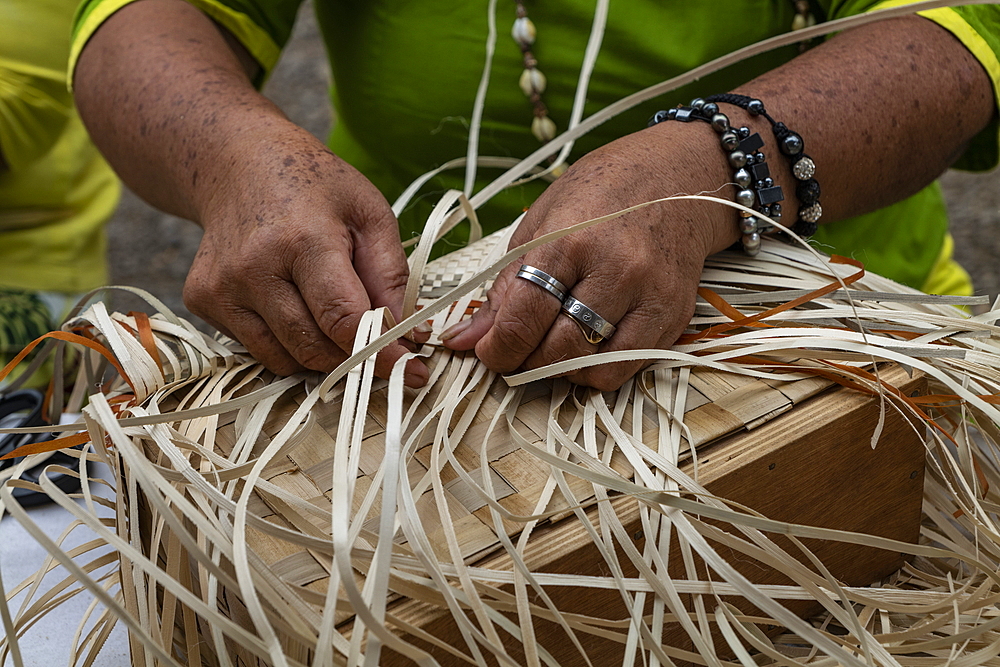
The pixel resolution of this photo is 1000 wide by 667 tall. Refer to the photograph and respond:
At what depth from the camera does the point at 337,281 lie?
619 millimetres

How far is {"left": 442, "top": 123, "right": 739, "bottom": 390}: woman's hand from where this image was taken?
598mm

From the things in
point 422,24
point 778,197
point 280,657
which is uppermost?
point 422,24

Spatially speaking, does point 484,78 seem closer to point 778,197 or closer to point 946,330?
point 778,197

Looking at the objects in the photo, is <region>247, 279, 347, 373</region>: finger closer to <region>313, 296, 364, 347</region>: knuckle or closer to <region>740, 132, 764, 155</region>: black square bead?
<region>313, 296, 364, 347</region>: knuckle

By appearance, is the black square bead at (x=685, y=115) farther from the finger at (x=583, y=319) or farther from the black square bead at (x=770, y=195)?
the finger at (x=583, y=319)

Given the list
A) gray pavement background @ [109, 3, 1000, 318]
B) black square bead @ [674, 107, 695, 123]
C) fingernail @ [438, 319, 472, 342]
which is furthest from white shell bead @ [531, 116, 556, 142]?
gray pavement background @ [109, 3, 1000, 318]

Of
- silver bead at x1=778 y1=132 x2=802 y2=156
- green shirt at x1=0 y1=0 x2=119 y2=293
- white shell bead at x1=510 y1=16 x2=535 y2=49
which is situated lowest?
green shirt at x1=0 y1=0 x2=119 y2=293

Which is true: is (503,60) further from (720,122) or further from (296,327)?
(296,327)

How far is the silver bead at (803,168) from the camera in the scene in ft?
2.36

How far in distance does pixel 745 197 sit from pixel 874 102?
178 mm

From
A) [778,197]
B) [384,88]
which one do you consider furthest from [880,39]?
[384,88]

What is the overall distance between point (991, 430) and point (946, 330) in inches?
4.1

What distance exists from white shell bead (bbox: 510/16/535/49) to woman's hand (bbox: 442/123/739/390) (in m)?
0.25

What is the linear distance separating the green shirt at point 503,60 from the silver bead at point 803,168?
13 centimetres
